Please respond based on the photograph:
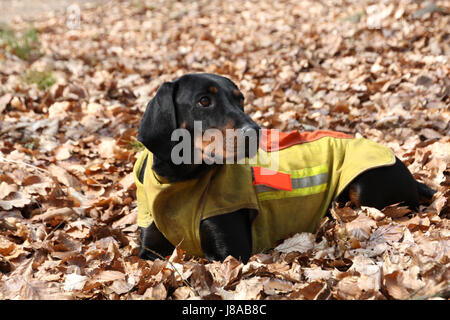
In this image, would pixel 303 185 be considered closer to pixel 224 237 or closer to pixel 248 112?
pixel 224 237

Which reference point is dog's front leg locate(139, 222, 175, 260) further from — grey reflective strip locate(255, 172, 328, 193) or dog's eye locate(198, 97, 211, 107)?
dog's eye locate(198, 97, 211, 107)

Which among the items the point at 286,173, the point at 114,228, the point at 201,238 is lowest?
the point at 114,228

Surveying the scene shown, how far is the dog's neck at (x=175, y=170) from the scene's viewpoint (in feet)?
9.56

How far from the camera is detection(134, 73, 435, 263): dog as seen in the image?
9.52 ft

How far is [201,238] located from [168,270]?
541mm

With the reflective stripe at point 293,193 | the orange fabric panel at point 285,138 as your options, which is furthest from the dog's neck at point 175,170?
the orange fabric panel at point 285,138

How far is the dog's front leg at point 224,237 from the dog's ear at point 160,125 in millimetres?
527

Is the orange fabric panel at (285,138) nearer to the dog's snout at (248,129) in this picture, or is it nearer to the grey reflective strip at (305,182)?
the grey reflective strip at (305,182)

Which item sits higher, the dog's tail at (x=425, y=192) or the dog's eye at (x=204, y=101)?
the dog's eye at (x=204, y=101)

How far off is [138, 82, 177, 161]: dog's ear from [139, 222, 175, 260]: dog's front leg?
0.60 meters

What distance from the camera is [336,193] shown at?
11.5 feet

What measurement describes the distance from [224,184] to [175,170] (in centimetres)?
35
